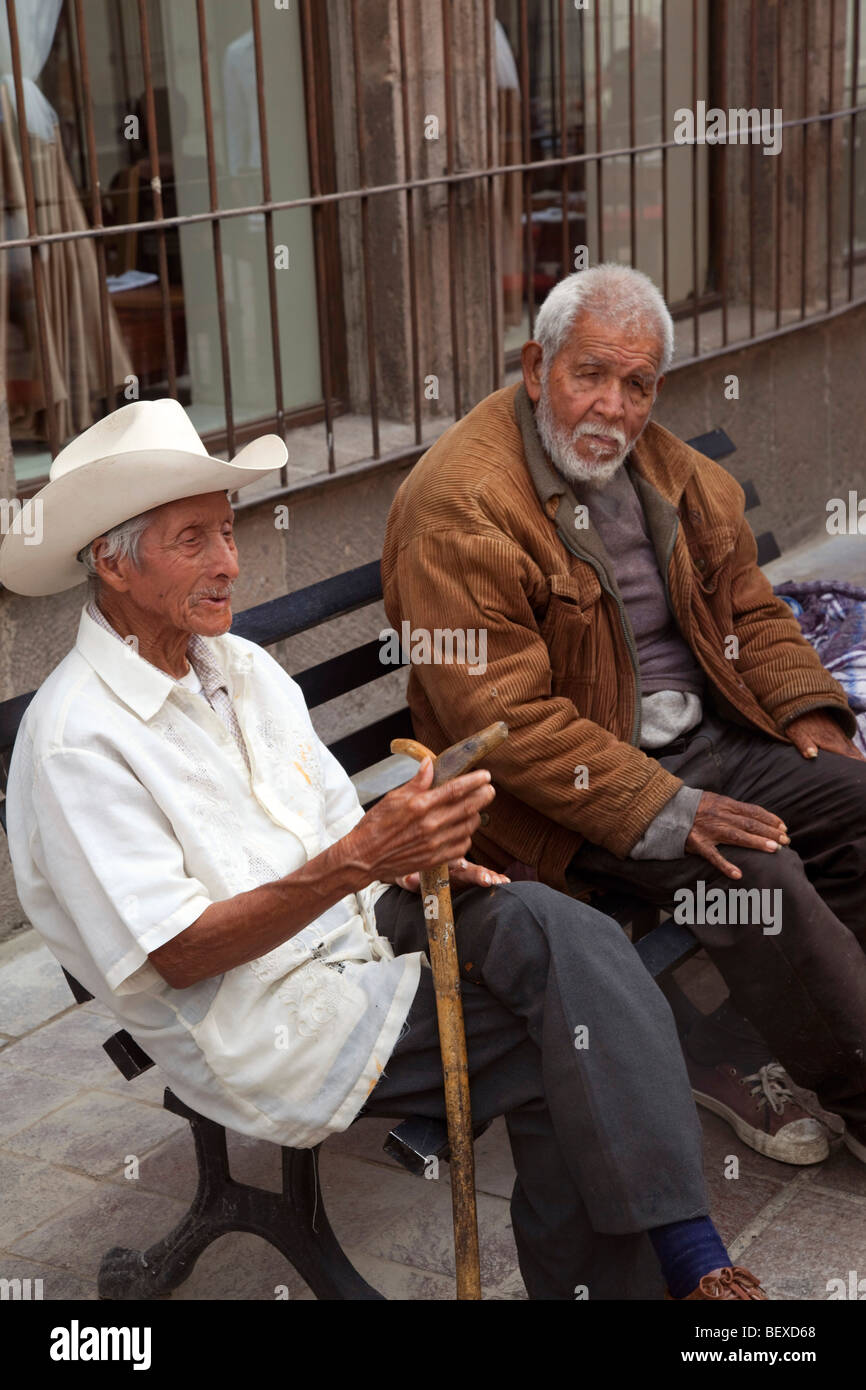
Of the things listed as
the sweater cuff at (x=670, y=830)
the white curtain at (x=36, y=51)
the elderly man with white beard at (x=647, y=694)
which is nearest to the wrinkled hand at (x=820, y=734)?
the elderly man with white beard at (x=647, y=694)

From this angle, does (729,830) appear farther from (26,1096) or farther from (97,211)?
(97,211)

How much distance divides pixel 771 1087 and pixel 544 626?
1051 millimetres

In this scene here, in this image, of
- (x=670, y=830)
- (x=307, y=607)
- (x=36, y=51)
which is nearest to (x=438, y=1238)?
(x=670, y=830)

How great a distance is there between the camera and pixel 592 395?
3.34 meters

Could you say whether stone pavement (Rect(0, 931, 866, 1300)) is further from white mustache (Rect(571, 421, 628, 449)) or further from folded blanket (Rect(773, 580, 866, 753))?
white mustache (Rect(571, 421, 628, 449))

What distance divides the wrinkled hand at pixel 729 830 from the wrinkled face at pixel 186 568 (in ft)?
3.66

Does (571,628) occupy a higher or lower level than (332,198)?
lower

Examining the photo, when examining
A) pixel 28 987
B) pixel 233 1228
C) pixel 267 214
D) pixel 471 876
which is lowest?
pixel 28 987

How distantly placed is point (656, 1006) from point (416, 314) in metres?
3.22

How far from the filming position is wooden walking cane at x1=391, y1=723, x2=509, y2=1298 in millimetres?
2432

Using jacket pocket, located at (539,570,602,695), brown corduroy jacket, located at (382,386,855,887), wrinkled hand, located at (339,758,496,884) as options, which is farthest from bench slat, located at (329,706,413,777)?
wrinkled hand, located at (339,758,496,884)

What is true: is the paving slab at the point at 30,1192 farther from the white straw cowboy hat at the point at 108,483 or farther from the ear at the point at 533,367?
the ear at the point at 533,367

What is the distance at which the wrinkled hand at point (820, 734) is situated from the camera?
358cm

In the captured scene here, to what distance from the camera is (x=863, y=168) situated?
8133 mm
